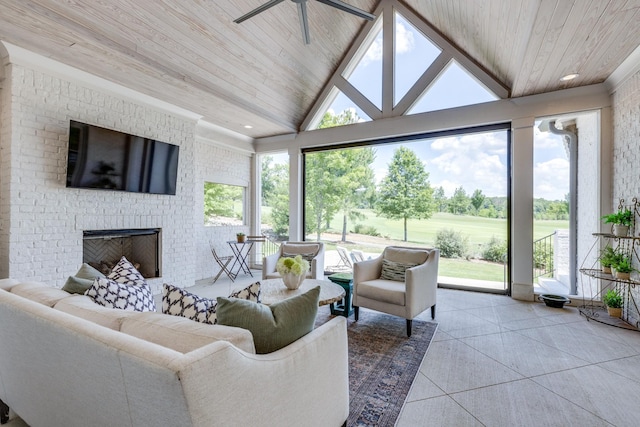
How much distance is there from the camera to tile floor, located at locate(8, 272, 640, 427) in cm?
174

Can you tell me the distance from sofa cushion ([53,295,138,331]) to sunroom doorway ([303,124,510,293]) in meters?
4.42

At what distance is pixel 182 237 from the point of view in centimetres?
474

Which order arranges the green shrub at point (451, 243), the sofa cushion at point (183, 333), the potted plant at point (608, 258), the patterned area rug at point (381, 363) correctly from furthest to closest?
the green shrub at point (451, 243)
the potted plant at point (608, 258)
the patterned area rug at point (381, 363)
the sofa cushion at point (183, 333)

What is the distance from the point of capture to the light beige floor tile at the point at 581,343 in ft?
8.09

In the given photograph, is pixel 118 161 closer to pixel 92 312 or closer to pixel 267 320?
pixel 92 312

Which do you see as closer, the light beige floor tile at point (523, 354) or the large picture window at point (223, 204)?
the light beige floor tile at point (523, 354)

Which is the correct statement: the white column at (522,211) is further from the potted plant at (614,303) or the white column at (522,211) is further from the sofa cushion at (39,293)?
the sofa cushion at (39,293)

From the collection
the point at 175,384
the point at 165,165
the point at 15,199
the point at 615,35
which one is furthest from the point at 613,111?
the point at 15,199

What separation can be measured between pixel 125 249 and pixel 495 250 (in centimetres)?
564

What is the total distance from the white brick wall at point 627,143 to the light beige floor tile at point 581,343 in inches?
31.1

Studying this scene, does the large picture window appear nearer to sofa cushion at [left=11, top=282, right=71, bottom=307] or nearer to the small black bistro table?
the small black bistro table

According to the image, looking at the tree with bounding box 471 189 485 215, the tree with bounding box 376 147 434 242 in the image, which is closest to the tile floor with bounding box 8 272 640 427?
the tree with bounding box 471 189 485 215

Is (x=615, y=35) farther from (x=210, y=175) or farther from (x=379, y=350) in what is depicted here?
(x=210, y=175)

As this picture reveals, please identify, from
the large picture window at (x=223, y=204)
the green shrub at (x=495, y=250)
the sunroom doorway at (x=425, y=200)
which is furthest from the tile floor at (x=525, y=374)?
the large picture window at (x=223, y=204)
